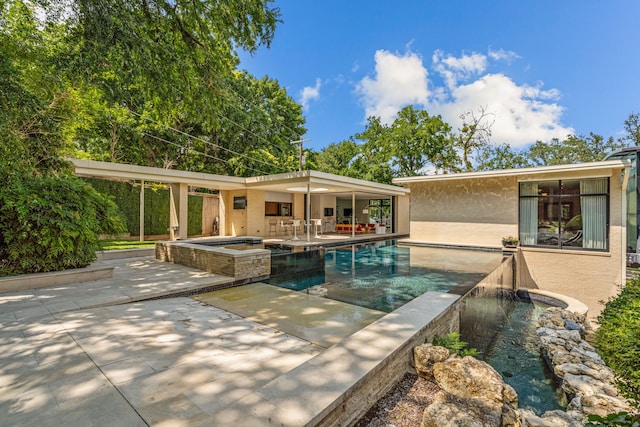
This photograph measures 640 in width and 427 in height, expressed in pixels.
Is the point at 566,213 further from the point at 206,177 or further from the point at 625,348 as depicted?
the point at 206,177

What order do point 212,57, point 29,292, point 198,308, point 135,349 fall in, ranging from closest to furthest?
point 135,349 < point 198,308 < point 29,292 < point 212,57

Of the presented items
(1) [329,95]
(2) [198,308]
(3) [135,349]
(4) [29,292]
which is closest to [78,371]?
(3) [135,349]

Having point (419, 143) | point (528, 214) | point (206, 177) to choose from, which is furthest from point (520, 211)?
point (419, 143)

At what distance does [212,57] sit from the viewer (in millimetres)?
6992

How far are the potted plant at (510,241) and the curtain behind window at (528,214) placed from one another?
15.4 inches

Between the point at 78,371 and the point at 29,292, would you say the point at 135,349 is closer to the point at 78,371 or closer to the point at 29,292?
the point at 78,371

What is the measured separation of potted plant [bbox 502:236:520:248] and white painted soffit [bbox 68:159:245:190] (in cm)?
1107

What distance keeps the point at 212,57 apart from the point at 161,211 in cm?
986

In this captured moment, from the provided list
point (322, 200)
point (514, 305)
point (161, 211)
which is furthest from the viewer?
point (322, 200)

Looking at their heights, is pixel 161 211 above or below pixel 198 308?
above

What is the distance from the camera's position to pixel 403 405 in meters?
2.52

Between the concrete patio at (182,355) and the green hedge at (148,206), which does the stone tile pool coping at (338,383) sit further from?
the green hedge at (148,206)

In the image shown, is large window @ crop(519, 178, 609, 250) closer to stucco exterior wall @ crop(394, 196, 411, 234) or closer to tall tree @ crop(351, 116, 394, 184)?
stucco exterior wall @ crop(394, 196, 411, 234)

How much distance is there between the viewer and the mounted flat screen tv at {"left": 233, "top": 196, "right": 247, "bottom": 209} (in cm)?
1466
